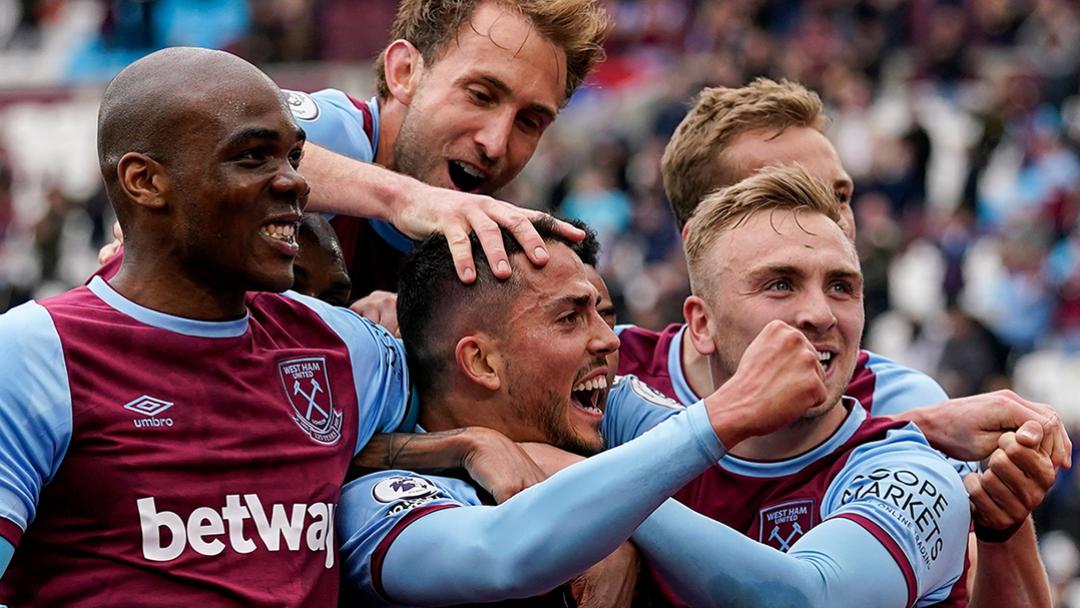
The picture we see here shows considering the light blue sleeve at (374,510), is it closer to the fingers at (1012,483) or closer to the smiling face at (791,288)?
the smiling face at (791,288)

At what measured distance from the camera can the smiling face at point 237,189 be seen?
12.7 ft

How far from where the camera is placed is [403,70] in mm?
5617

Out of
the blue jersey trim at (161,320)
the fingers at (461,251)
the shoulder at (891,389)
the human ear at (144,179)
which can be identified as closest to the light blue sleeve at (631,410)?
the fingers at (461,251)

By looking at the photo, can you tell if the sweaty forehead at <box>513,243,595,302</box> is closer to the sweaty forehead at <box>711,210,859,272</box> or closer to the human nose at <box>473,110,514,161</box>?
the sweaty forehead at <box>711,210,859,272</box>

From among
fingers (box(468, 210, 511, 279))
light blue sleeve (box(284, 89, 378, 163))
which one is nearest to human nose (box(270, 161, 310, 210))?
fingers (box(468, 210, 511, 279))

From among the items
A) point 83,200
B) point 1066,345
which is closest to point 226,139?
point 1066,345

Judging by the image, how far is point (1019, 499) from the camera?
4.48 metres

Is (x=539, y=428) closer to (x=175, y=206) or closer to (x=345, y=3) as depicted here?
(x=175, y=206)

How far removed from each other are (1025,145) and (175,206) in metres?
14.7

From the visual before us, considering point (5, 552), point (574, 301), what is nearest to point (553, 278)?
point (574, 301)

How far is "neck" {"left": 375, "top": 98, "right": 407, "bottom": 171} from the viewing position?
5.52 m

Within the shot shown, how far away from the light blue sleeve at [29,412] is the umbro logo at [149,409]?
0.50 feet

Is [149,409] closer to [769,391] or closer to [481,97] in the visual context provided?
[769,391]

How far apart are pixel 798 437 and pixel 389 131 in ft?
5.64
